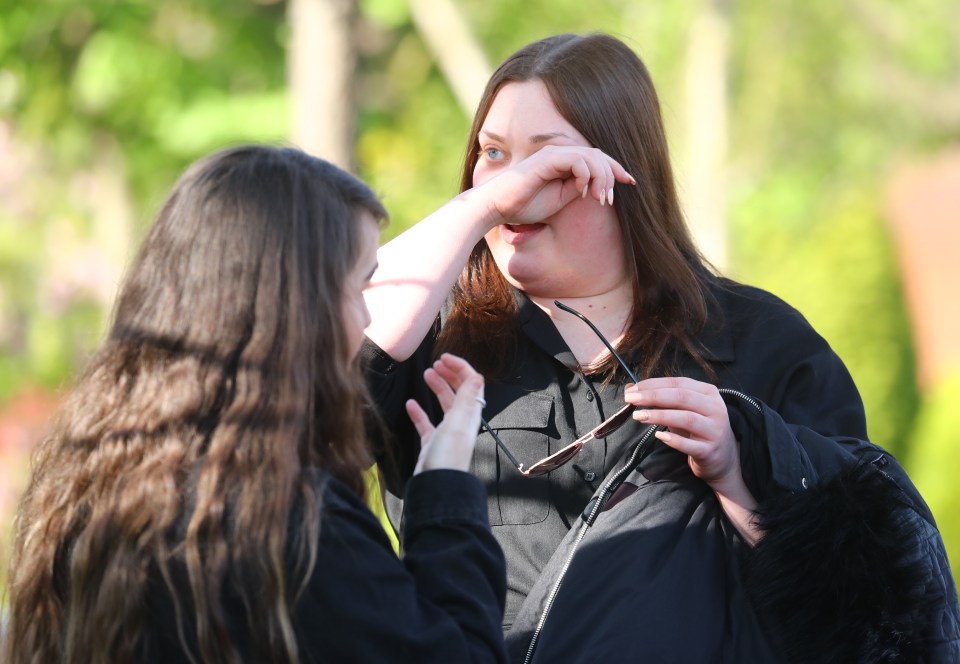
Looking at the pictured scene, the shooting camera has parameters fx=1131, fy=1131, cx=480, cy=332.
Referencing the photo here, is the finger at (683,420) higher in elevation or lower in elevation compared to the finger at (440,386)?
lower

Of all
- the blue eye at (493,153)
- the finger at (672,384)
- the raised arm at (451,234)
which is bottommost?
the finger at (672,384)

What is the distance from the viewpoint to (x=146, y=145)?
9.38m

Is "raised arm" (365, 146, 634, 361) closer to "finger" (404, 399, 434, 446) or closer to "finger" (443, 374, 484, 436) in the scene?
"finger" (404, 399, 434, 446)

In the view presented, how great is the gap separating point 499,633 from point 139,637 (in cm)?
49

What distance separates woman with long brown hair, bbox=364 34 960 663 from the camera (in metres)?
1.95

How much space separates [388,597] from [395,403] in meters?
0.77

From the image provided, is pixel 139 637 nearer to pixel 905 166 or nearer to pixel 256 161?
pixel 256 161

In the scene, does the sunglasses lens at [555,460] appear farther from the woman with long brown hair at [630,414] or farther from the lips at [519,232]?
the lips at [519,232]

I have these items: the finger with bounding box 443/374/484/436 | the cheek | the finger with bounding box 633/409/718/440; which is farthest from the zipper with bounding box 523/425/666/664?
the cheek

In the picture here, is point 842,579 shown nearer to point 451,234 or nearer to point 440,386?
point 440,386

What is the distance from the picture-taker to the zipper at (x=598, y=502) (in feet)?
6.43

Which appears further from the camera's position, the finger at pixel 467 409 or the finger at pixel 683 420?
the finger at pixel 683 420

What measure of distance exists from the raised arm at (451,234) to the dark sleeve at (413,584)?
A: 0.56 metres

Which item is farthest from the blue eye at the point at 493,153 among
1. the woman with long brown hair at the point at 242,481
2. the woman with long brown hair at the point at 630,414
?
the woman with long brown hair at the point at 242,481
